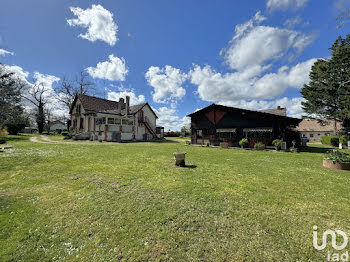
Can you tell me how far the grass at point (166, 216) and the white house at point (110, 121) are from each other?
17.1m

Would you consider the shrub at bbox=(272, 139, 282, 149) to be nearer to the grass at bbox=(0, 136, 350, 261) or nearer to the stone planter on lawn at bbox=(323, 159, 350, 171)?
the stone planter on lawn at bbox=(323, 159, 350, 171)

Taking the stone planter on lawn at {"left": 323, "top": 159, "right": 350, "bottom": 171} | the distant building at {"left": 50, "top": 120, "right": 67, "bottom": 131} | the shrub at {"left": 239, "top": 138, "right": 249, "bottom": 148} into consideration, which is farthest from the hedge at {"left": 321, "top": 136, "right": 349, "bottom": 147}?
the distant building at {"left": 50, "top": 120, "right": 67, "bottom": 131}

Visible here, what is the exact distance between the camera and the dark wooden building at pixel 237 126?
1511 cm

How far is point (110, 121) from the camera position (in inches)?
873

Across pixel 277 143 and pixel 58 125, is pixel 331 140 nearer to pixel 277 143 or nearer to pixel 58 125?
pixel 277 143

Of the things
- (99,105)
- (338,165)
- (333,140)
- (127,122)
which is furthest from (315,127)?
(99,105)

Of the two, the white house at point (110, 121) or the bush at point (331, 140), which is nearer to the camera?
the white house at point (110, 121)

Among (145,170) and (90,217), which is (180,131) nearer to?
(145,170)

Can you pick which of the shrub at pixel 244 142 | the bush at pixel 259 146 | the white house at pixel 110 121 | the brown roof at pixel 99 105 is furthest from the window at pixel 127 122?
the bush at pixel 259 146

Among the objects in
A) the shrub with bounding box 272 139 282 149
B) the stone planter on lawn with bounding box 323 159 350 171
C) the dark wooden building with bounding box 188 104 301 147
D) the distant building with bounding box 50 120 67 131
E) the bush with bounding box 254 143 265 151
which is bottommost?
the stone planter on lawn with bounding box 323 159 350 171

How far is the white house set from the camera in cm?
2205

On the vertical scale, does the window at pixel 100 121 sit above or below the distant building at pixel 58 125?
below

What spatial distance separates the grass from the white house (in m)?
17.1

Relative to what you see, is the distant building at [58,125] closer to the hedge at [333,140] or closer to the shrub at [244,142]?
the shrub at [244,142]
